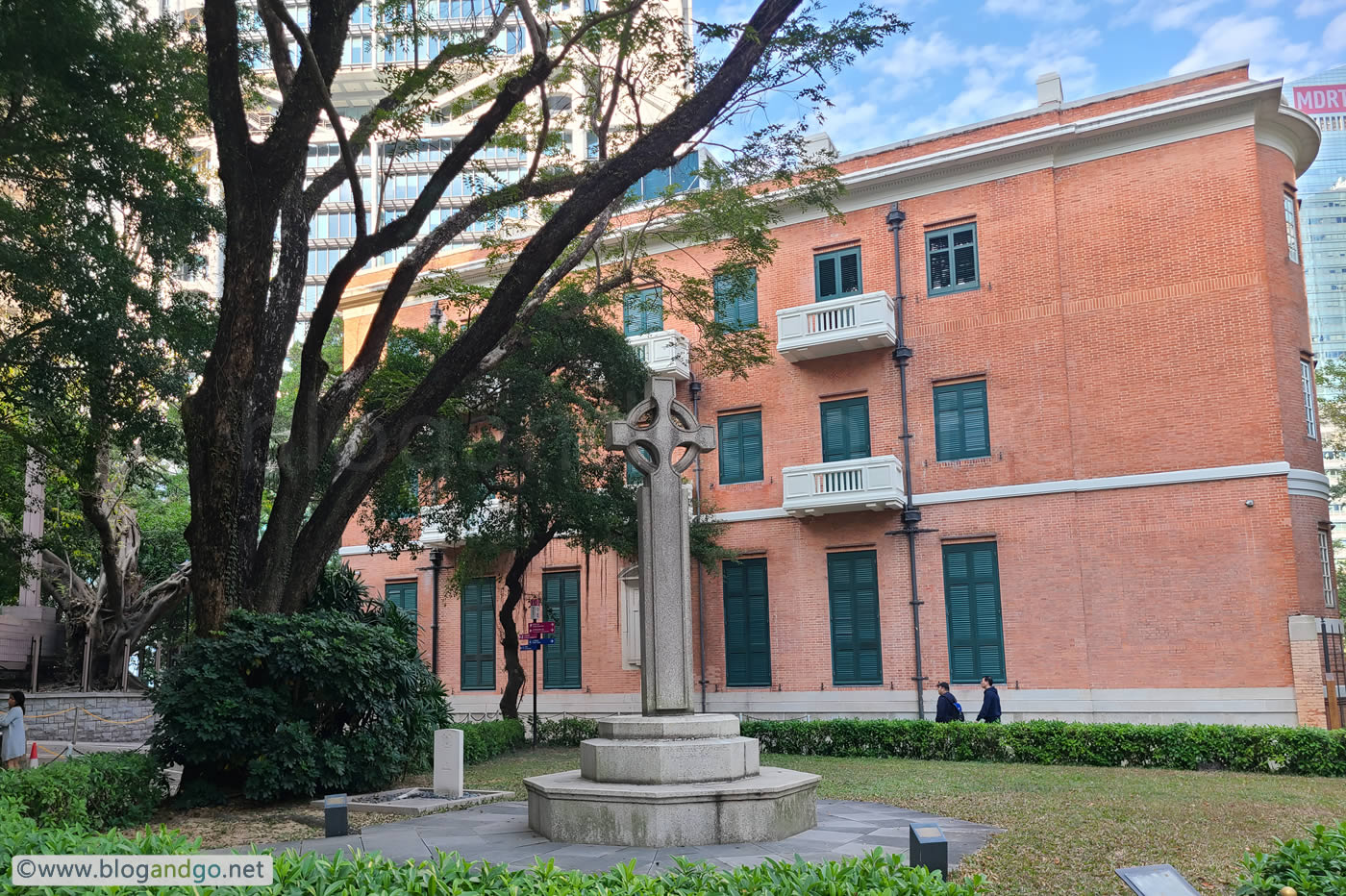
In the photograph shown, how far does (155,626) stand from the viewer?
3228 cm

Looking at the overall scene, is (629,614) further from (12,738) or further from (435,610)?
(12,738)

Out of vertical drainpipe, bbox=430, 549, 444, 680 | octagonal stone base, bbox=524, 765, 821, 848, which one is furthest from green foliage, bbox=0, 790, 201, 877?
vertical drainpipe, bbox=430, 549, 444, 680

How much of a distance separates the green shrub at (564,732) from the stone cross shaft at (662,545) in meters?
13.0

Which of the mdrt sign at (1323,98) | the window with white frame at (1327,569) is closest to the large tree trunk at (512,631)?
the window with white frame at (1327,569)

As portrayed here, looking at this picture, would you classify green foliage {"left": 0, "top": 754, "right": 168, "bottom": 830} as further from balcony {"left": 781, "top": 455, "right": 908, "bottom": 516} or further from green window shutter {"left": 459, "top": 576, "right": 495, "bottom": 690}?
green window shutter {"left": 459, "top": 576, "right": 495, "bottom": 690}

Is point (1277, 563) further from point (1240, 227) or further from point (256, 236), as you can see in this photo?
point (256, 236)

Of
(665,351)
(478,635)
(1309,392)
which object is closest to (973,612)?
(1309,392)

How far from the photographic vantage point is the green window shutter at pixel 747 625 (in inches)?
983

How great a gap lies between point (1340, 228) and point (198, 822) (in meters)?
169

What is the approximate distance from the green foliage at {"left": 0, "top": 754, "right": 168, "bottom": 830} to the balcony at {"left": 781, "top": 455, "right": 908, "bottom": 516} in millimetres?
14322

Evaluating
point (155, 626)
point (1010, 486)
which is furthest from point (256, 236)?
point (155, 626)

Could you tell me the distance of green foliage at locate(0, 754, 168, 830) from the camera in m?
10.2

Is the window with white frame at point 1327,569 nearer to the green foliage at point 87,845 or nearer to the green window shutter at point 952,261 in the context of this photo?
the green window shutter at point 952,261

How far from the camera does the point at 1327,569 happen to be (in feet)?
70.3
